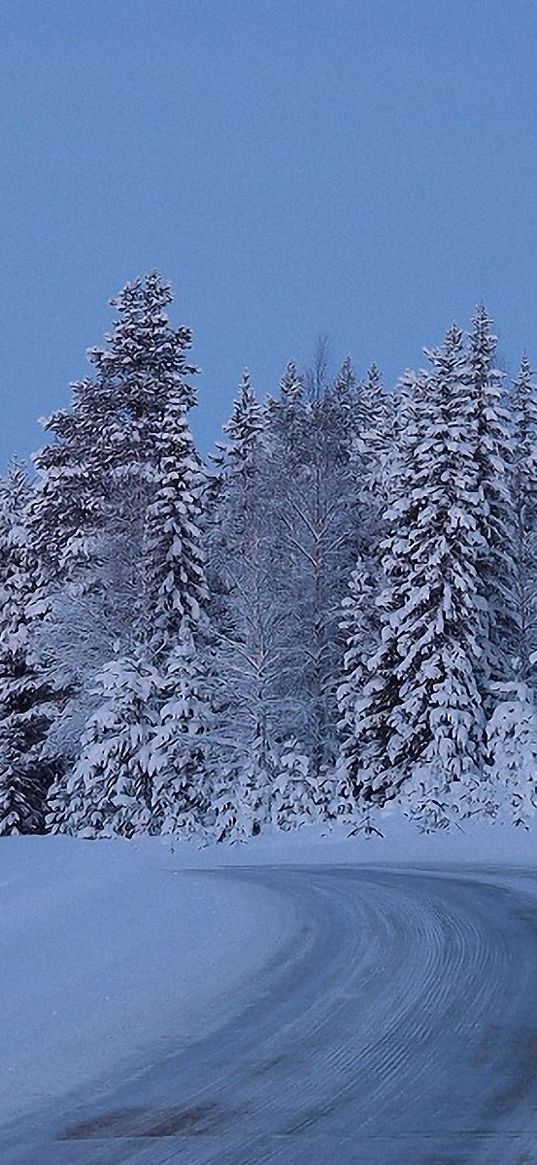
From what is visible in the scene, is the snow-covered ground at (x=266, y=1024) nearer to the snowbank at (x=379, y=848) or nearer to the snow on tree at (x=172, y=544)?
the snowbank at (x=379, y=848)

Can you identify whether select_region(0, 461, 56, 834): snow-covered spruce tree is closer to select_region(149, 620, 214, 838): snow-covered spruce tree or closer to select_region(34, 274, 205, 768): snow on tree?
select_region(34, 274, 205, 768): snow on tree

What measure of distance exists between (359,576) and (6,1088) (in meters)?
29.9

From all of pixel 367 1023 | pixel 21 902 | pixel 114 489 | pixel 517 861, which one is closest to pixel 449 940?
pixel 367 1023

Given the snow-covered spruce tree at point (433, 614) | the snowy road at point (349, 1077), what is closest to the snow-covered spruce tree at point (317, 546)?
the snow-covered spruce tree at point (433, 614)

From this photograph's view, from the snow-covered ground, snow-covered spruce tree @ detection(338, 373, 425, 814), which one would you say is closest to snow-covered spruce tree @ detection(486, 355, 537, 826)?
snow-covered spruce tree @ detection(338, 373, 425, 814)

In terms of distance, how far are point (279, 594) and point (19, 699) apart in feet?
45.6

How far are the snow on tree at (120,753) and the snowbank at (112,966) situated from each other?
1733 centimetres

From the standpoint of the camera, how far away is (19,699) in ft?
151

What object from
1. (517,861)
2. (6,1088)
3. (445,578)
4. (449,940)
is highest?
(445,578)

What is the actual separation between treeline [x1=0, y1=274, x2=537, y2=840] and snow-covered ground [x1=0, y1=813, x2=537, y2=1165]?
622 inches

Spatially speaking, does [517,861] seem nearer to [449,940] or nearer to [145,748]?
[449,940]

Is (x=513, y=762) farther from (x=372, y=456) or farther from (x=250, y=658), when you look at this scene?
(x=372, y=456)

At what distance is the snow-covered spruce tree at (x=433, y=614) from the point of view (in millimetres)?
31625

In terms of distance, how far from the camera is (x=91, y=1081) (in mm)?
6227
